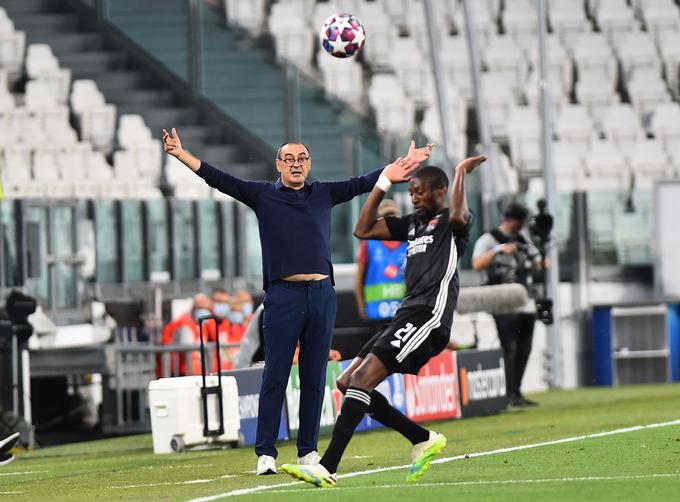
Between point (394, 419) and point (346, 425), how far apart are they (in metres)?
0.70

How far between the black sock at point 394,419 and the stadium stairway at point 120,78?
16.3 meters

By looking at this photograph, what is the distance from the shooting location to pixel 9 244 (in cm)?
1866

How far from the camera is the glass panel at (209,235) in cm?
2236

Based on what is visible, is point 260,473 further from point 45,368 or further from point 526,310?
point 45,368

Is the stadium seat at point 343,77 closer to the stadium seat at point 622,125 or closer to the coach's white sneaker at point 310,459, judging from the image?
the stadium seat at point 622,125

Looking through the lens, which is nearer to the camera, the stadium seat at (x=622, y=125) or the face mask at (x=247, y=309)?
the face mask at (x=247, y=309)

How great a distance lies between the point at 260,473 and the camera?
10250mm

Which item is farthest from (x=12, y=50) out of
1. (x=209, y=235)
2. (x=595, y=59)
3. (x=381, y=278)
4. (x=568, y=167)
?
(x=381, y=278)

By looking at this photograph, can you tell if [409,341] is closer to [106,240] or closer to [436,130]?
[106,240]

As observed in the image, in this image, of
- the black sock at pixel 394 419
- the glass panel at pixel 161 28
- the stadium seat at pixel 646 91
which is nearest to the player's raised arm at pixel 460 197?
the black sock at pixel 394 419

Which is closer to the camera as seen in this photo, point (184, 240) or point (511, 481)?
point (511, 481)

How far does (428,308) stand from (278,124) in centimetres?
1527

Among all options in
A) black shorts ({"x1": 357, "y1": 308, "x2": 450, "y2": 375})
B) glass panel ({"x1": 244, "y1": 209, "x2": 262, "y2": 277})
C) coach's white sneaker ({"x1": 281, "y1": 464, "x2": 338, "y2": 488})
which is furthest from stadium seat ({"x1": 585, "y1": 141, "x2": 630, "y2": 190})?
coach's white sneaker ({"x1": 281, "y1": 464, "x2": 338, "y2": 488})

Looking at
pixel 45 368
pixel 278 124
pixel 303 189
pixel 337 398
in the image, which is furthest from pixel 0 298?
pixel 303 189
